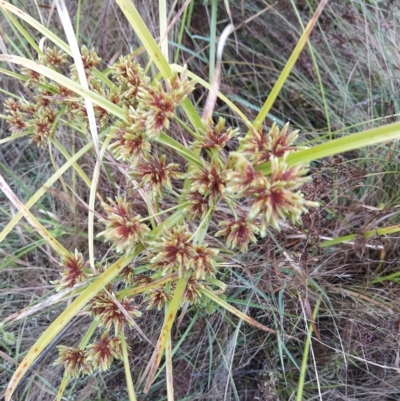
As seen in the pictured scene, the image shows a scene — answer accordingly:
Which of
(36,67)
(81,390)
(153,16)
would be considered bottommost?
(81,390)

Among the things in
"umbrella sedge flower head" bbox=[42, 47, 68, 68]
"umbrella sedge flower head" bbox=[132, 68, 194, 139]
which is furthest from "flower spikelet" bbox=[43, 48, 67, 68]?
"umbrella sedge flower head" bbox=[132, 68, 194, 139]

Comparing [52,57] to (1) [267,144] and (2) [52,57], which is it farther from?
(1) [267,144]

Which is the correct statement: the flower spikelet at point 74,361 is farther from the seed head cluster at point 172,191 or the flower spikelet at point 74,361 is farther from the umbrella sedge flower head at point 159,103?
the umbrella sedge flower head at point 159,103

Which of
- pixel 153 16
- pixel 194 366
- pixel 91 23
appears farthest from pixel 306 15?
pixel 194 366

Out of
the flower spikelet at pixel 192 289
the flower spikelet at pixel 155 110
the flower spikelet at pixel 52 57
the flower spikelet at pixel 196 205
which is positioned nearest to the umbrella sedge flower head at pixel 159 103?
the flower spikelet at pixel 155 110

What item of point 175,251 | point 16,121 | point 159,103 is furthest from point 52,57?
point 175,251

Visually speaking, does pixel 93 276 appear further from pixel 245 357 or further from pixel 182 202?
pixel 245 357

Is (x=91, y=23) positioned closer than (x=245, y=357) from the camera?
No
